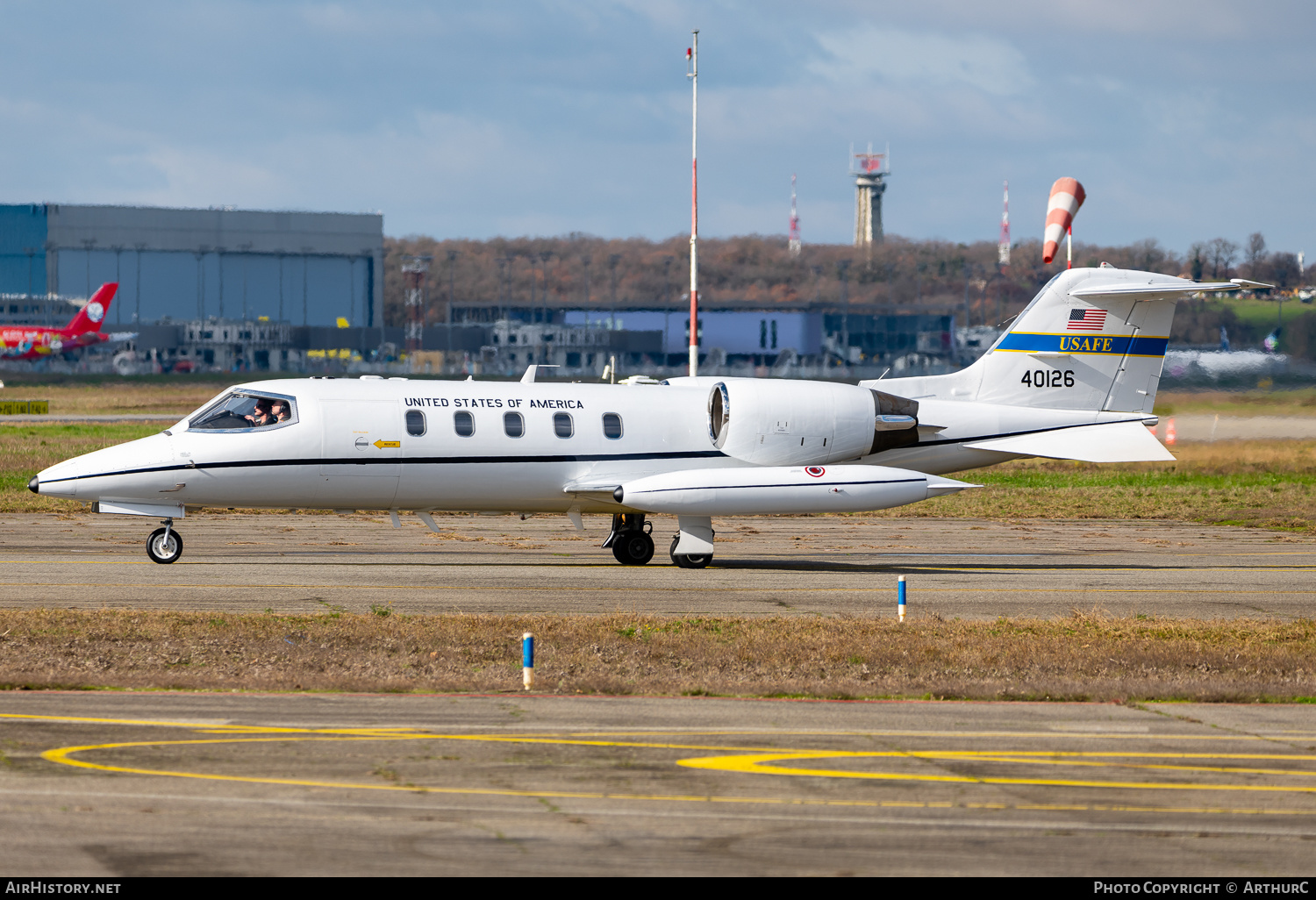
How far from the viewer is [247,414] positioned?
83.5 ft

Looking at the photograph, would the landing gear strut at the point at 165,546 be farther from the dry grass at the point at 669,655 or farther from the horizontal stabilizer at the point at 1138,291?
the horizontal stabilizer at the point at 1138,291

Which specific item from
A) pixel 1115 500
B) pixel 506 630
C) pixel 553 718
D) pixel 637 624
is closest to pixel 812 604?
pixel 637 624

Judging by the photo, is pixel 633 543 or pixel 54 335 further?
pixel 54 335

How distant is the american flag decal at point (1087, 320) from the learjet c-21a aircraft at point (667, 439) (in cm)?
4

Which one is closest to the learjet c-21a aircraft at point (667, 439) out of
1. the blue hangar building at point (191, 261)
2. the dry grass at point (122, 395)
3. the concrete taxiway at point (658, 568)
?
the concrete taxiway at point (658, 568)

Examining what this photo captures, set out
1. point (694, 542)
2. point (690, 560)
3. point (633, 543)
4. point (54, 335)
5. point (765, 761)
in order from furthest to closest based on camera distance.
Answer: point (54, 335) < point (633, 543) < point (690, 560) < point (694, 542) < point (765, 761)

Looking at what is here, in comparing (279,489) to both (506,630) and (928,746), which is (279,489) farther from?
(928,746)

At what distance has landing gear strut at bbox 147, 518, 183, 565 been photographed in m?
25.6

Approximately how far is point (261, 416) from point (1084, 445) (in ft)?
50.4

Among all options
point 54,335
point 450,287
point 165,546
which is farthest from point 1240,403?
point 450,287

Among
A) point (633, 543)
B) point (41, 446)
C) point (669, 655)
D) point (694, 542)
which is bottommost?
point (669, 655)

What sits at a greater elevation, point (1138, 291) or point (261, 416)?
point (1138, 291)

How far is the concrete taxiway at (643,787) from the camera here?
9.72 metres

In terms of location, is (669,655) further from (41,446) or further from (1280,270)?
(1280,270)
